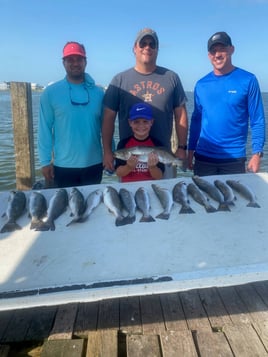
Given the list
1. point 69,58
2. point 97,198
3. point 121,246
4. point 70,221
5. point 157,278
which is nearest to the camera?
point 157,278

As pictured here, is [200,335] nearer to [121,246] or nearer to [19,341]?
[121,246]

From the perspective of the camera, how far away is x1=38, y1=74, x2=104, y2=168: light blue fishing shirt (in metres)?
4.20

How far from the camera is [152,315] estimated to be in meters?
2.76

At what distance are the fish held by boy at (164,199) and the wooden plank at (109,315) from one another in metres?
0.88

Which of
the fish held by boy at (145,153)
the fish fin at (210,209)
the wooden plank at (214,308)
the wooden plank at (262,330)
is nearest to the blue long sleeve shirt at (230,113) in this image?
the fish held by boy at (145,153)

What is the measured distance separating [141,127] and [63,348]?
2567mm

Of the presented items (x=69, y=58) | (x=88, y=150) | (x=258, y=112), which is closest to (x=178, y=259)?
(x=88, y=150)

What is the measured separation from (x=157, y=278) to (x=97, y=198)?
134 centimetres

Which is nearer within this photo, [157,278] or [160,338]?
[157,278]

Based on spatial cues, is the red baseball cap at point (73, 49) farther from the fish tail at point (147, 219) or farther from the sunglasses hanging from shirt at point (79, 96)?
the fish tail at point (147, 219)

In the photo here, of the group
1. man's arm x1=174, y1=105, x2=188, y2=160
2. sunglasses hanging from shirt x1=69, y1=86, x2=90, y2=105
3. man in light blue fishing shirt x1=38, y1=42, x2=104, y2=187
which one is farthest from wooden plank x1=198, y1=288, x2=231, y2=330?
sunglasses hanging from shirt x1=69, y1=86, x2=90, y2=105

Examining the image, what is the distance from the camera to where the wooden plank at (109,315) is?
2.67 meters

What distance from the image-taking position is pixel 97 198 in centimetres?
341

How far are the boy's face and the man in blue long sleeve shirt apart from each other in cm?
89
